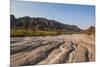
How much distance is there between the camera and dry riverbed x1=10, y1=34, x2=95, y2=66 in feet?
7.39

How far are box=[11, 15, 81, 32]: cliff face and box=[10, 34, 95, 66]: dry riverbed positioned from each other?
0.33 ft

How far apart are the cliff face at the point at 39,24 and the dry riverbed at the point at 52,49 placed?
0.33 ft

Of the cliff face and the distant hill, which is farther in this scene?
the distant hill

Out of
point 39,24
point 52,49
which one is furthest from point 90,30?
point 39,24

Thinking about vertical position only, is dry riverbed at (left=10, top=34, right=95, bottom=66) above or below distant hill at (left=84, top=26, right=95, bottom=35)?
below

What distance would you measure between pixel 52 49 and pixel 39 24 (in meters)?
0.34

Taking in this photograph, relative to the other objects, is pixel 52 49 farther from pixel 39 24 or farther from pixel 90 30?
pixel 90 30

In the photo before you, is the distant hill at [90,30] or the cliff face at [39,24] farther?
the distant hill at [90,30]

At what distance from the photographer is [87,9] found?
2572mm

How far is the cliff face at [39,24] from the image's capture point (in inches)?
88.6

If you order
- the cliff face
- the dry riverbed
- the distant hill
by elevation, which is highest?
the cliff face

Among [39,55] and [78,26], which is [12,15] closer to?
[39,55]

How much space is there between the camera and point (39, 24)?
2355mm
